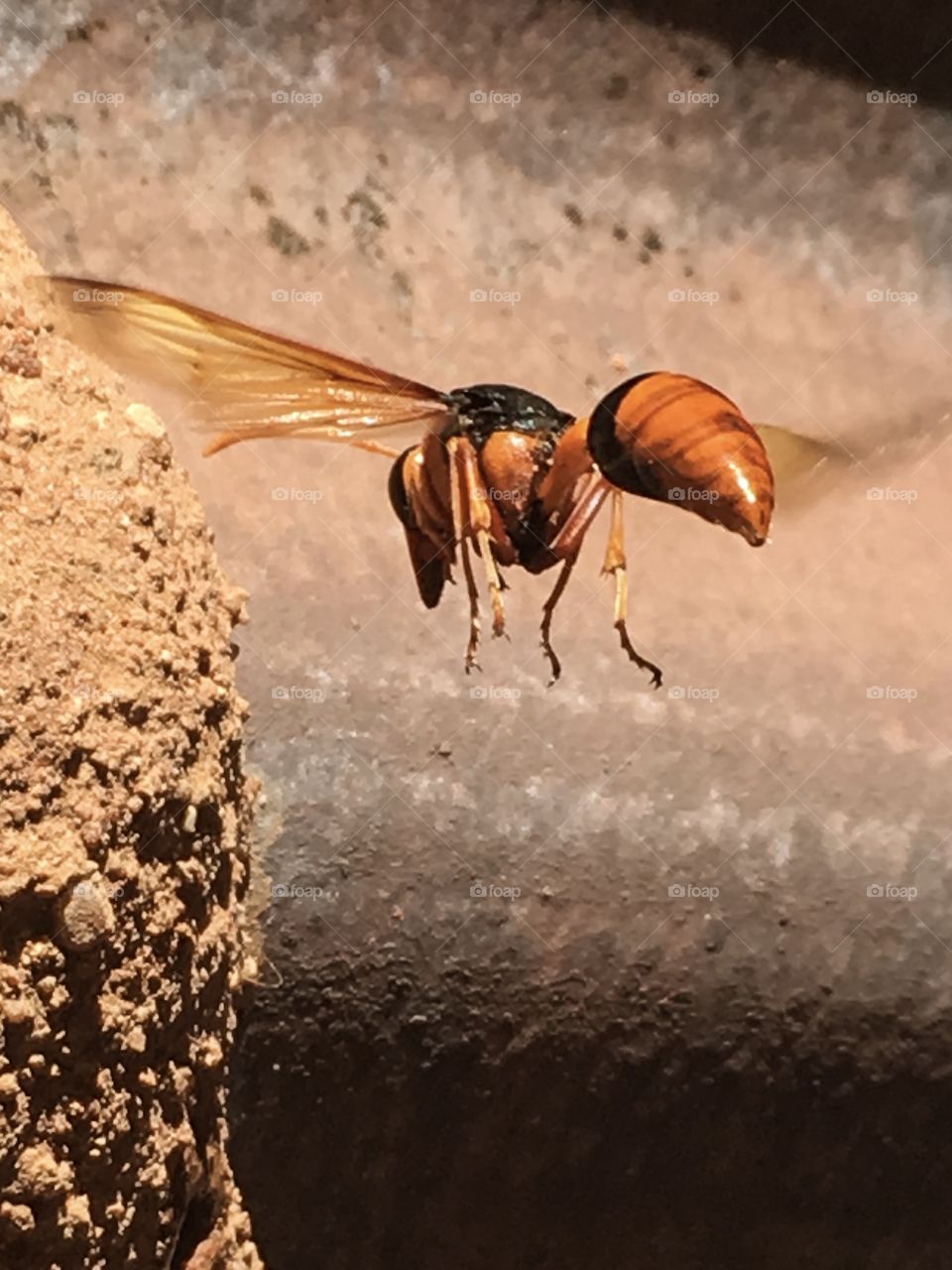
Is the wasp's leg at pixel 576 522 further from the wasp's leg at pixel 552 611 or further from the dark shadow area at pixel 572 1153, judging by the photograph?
the dark shadow area at pixel 572 1153

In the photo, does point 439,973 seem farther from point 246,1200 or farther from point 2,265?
point 2,265

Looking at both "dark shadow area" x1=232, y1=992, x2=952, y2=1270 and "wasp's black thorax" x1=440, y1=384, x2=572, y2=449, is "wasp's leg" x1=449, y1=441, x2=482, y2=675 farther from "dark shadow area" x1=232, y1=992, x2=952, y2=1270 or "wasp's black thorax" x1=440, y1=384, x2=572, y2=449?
"dark shadow area" x1=232, y1=992, x2=952, y2=1270

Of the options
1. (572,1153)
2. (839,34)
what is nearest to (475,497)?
(572,1153)

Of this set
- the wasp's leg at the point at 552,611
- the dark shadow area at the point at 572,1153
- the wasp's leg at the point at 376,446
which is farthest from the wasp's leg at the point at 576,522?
the dark shadow area at the point at 572,1153

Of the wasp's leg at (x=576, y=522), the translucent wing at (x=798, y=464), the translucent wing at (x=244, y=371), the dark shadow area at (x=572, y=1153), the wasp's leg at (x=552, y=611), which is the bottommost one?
the dark shadow area at (x=572, y=1153)

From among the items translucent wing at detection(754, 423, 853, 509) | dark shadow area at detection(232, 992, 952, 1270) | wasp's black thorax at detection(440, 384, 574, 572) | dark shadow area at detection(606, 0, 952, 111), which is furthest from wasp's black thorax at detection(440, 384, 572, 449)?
dark shadow area at detection(606, 0, 952, 111)

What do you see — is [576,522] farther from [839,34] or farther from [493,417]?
[839,34]
